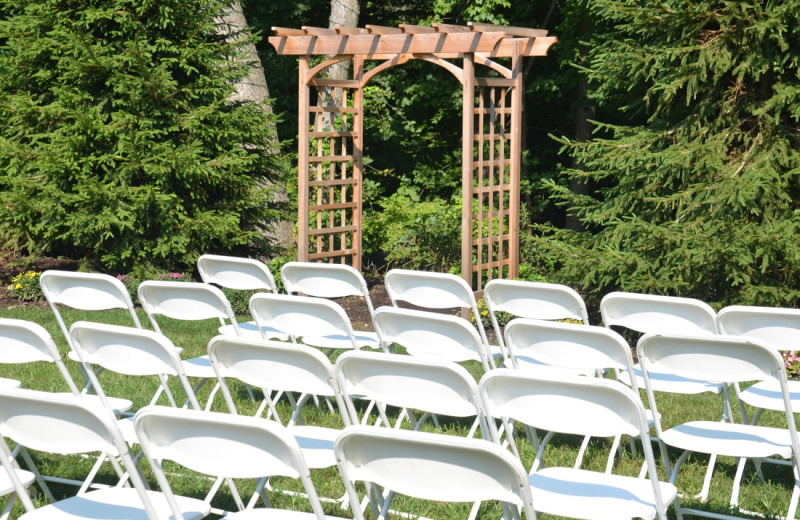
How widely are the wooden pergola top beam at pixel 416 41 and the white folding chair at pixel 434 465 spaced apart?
21.5ft

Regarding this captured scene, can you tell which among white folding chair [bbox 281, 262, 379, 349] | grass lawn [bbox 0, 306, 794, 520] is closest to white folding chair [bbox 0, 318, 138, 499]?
grass lawn [bbox 0, 306, 794, 520]

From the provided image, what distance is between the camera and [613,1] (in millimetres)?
8781

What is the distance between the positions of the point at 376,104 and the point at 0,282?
632 cm

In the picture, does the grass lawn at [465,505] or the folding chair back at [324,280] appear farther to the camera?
the folding chair back at [324,280]

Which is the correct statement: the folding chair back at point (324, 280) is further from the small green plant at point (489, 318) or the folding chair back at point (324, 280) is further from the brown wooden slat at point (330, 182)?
the brown wooden slat at point (330, 182)

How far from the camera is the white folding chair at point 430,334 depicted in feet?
13.6

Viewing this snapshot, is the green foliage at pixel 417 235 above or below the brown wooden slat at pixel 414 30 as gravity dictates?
below

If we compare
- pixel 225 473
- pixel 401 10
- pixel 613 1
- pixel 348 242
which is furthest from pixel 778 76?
pixel 401 10

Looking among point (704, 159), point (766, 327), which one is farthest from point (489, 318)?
point (766, 327)

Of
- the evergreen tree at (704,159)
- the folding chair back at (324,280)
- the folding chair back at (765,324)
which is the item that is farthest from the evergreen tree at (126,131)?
the folding chair back at (765,324)

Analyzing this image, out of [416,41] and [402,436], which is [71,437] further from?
[416,41]

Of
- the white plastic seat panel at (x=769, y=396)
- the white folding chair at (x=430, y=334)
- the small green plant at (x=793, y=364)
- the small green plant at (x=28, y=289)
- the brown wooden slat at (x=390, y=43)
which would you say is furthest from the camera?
the small green plant at (x=28, y=289)

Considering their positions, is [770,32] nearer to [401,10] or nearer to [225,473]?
[225,473]

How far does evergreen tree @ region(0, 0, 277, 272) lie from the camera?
35.7 ft
